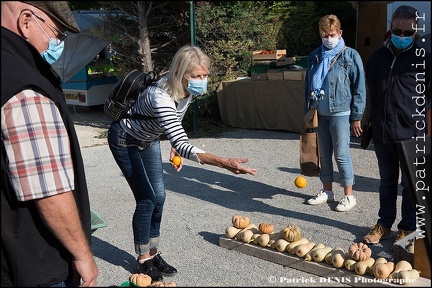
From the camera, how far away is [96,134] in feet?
39.2

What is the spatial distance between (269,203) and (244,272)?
6.55ft

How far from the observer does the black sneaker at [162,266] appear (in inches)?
173

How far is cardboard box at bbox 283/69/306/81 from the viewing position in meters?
9.91

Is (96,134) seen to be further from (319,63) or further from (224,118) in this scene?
(319,63)

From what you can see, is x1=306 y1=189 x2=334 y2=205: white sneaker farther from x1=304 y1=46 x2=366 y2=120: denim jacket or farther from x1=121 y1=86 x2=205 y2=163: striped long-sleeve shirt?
x1=121 y1=86 x2=205 y2=163: striped long-sleeve shirt

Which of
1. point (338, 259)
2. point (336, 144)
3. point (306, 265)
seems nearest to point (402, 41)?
point (336, 144)

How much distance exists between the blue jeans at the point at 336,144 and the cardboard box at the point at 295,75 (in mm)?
4124

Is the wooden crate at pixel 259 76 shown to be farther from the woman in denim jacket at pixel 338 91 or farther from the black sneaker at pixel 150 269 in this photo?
the black sneaker at pixel 150 269

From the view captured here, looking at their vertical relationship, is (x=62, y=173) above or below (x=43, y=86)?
below

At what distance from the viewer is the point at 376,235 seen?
4832mm

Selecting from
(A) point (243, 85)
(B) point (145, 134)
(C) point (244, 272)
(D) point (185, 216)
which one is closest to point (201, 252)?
(C) point (244, 272)

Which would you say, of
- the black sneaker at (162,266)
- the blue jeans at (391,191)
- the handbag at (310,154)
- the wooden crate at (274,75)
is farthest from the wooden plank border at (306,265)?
the wooden crate at (274,75)

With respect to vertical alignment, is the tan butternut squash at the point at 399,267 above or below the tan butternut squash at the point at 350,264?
above

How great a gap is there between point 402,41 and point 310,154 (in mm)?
2183
